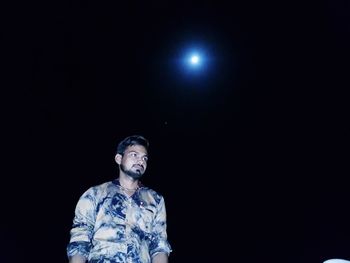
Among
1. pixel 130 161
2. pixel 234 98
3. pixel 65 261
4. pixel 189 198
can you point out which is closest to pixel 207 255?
pixel 189 198

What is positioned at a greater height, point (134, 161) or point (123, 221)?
point (134, 161)

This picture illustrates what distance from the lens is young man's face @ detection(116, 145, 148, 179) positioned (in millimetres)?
3410

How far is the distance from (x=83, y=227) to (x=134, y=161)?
2.67ft

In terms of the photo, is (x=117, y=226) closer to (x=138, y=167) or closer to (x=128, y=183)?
(x=128, y=183)

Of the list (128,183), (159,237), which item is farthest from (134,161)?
(159,237)

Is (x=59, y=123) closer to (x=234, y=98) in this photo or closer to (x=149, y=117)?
(x=149, y=117)

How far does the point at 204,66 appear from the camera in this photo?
12891 mm

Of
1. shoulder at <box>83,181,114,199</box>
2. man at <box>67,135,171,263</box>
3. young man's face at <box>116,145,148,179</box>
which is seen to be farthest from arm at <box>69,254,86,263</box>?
young man's face at <box>116,145,148,179</box>

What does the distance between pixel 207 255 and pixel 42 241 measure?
536 centimetres

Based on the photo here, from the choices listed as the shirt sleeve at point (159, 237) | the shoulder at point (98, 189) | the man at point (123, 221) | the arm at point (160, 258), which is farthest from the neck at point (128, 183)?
the arm at point (160, 258)

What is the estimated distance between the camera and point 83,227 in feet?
9.89

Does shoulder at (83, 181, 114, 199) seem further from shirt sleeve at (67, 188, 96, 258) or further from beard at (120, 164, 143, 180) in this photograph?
beard at (120, 164, 143, 180)

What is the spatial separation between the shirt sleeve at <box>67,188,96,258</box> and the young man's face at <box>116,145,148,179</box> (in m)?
0.42

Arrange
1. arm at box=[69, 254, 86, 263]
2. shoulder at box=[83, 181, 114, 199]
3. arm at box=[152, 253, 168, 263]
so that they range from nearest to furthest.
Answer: arm at box=[69, 254, 86, 263] → arm at box=[152, 253, 168, 263] → shoulder at box=[83, 181, 114, 199]
